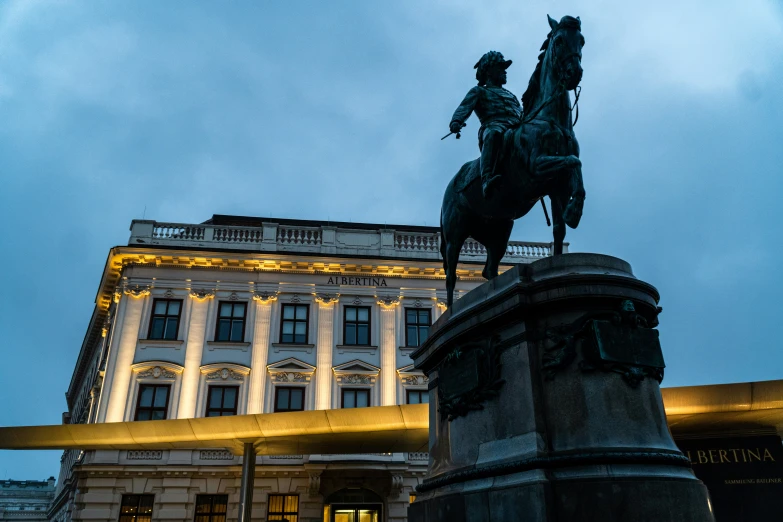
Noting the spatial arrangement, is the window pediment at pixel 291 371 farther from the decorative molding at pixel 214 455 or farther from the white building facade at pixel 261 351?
the decorative molding at pixel 214 455

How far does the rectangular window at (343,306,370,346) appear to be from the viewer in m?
25.1

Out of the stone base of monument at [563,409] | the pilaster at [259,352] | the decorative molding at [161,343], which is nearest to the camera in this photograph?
the stone base of monument at [563,409]

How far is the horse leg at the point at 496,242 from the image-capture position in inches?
263

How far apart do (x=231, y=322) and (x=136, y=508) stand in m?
7.52

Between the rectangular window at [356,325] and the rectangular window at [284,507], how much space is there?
635 cm

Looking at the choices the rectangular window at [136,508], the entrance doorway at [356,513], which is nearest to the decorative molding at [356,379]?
the entrance doorway at [356,513]

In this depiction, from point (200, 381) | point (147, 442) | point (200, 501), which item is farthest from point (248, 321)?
point (147, 442)

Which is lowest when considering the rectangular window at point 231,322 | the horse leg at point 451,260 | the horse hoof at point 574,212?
the horse hoof at point 574,212

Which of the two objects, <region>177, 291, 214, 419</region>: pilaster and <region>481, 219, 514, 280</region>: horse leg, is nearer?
<region>481, 219, 514, 280</region>: horse leg

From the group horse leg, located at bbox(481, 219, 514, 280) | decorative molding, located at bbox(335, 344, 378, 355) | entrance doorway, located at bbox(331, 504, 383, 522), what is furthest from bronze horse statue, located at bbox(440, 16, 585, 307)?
entrance doorway, located at bbox(331, 504, 383, 522)

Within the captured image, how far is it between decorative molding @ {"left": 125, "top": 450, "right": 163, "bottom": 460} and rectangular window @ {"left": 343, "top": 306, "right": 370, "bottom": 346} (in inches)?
322

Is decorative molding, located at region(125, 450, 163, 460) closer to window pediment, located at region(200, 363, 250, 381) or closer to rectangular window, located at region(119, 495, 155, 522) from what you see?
rectangular window, located at region(119, 495, 155, 522)

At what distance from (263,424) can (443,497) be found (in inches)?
A: 406

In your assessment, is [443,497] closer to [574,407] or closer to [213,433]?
[574,407]
